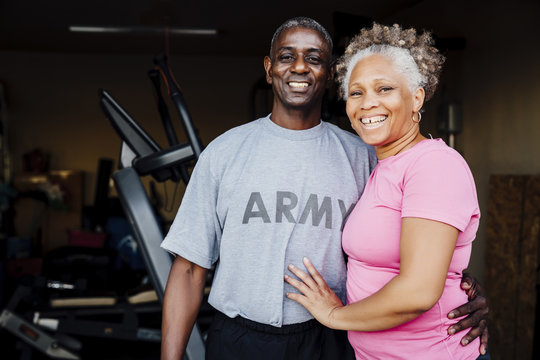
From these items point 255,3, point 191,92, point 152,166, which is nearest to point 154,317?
point 152,166

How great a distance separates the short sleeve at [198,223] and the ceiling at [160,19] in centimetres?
274

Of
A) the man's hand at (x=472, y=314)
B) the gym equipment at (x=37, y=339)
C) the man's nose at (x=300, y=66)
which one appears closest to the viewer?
the man's hand at (x=472, y=314)

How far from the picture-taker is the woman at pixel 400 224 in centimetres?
99

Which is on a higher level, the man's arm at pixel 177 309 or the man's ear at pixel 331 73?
the man's ear at pixel 331 73

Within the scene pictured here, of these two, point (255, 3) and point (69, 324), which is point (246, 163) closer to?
point (69, 324)

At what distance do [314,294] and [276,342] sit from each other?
0.18 metres

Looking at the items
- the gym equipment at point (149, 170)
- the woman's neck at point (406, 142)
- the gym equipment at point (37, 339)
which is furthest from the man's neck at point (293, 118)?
the gym equipment at point (37, 339)

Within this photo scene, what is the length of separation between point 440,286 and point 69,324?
10.1 ft

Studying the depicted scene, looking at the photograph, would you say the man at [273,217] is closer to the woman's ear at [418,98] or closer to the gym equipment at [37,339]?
the woman's ear at [418,98]

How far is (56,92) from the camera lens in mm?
6691

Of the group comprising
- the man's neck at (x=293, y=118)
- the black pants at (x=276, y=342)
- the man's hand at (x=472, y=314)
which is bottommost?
the black pants at (x=276, y=342)

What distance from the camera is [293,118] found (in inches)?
57.3

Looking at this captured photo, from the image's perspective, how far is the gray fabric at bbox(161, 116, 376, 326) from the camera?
130cm

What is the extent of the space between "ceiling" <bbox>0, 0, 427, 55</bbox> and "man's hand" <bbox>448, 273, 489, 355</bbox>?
2943 mm
